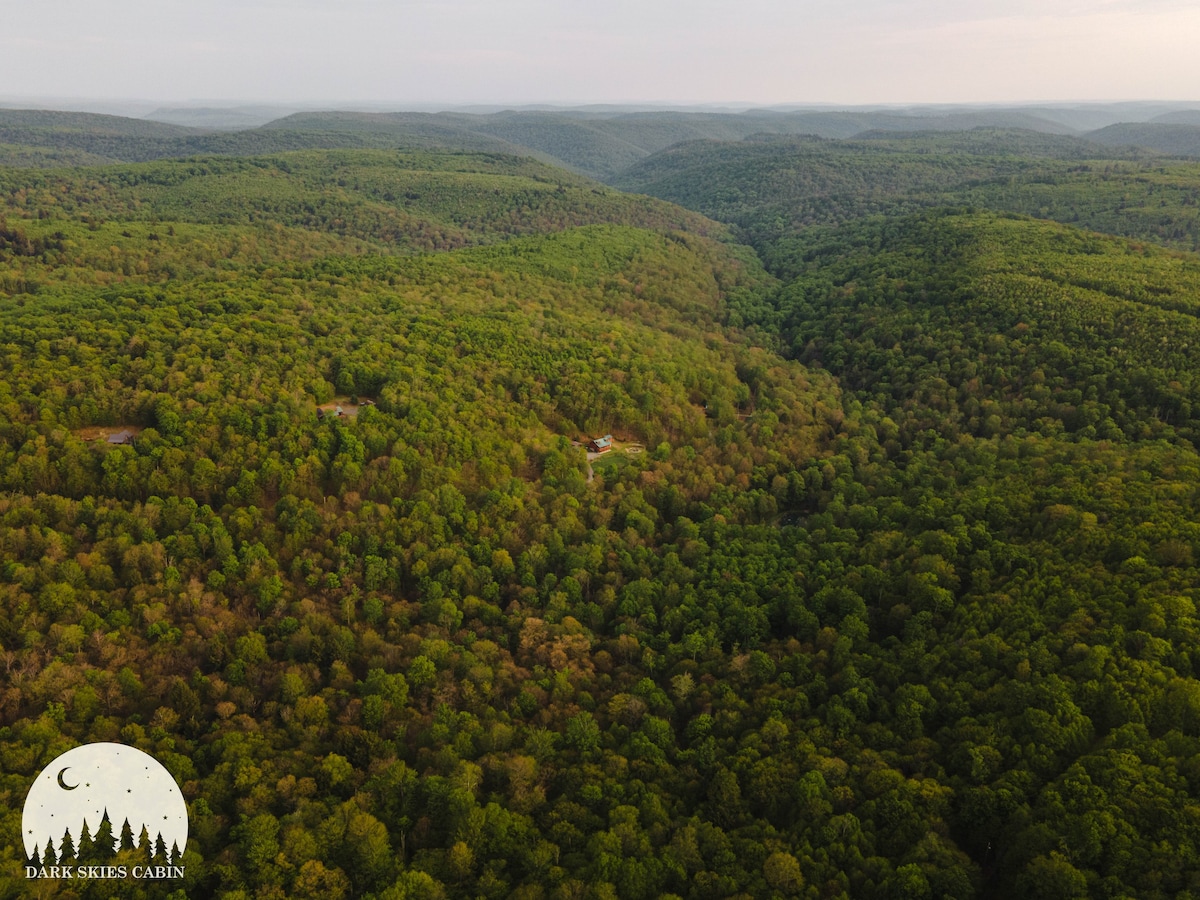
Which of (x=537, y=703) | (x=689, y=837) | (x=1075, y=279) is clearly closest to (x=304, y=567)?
(x=537, y=703)

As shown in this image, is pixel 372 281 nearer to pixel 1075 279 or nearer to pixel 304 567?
pixel 304 567

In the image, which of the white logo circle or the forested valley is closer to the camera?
the white logo circle

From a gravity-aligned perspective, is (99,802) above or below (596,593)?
above

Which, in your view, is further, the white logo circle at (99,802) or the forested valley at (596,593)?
the forested valley at (596,593)
